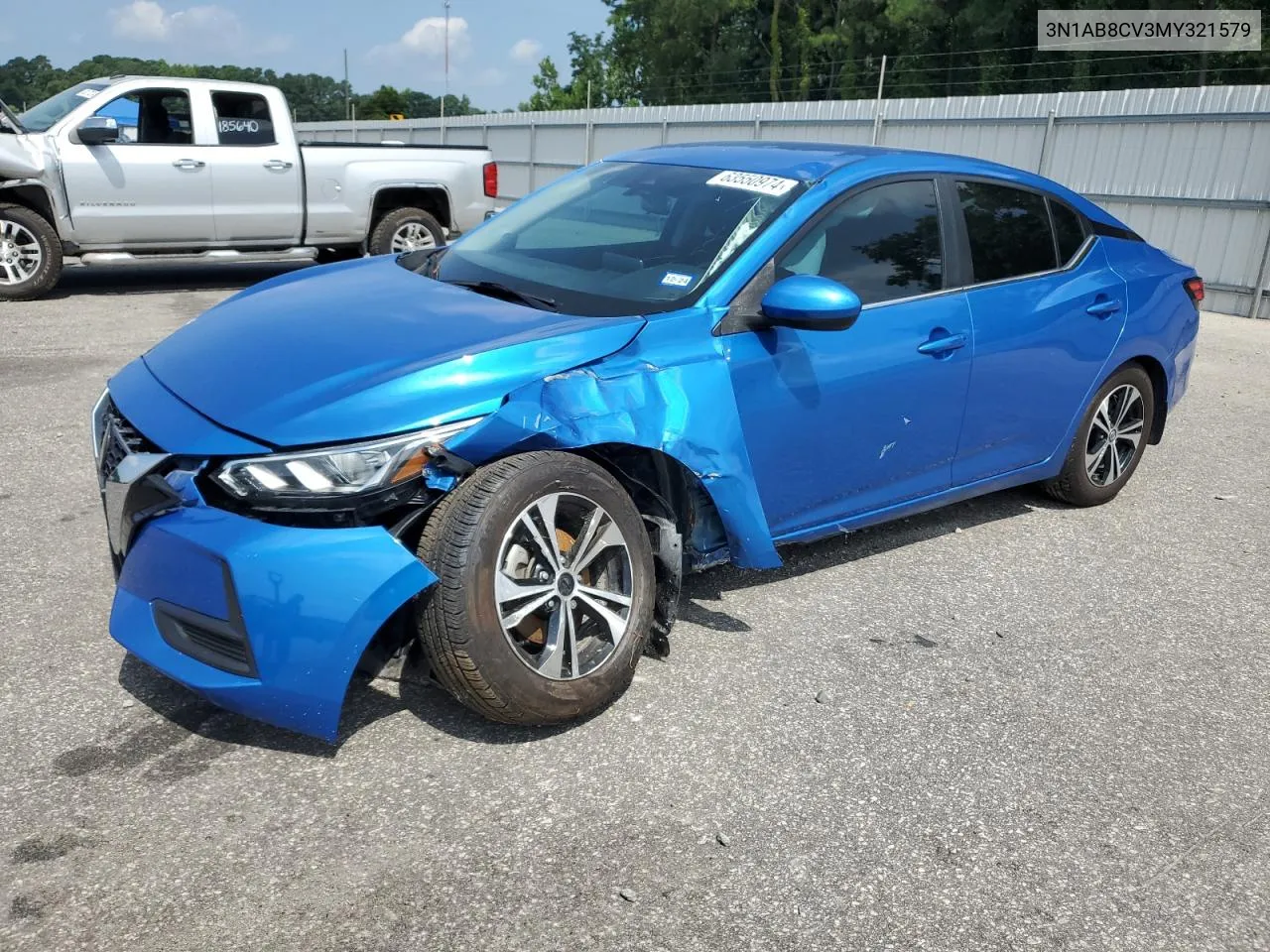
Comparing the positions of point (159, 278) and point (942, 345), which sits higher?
point (942, 345)

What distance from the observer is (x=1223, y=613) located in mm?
4379

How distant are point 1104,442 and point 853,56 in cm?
4623

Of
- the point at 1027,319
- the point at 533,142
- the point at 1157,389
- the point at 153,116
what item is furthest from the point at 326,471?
the point at 533,142

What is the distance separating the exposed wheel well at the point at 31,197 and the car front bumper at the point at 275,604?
8.50 m

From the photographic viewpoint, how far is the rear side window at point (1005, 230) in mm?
4504

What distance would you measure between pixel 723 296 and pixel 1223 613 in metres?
2.44

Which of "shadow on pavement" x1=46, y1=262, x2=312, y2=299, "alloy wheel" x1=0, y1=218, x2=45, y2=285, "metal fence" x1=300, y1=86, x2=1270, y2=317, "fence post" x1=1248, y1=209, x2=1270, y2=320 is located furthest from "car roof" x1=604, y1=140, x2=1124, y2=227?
"metal fence" x1=300, y1=86, x2=1270, y2=317

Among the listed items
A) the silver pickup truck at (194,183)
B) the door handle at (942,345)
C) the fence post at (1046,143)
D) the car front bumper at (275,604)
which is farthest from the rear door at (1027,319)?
the fence post at (1046,143)

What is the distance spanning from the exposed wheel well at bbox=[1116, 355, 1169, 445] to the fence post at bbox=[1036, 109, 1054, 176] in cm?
1031

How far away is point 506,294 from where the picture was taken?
150 inches

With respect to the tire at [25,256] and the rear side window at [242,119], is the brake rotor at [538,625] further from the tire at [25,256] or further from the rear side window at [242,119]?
the rear side window at [242,119]

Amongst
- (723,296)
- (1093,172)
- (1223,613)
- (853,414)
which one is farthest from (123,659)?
(1093,172)

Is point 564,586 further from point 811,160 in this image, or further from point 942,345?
point 811,160

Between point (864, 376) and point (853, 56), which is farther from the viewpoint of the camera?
point (853, 56)
